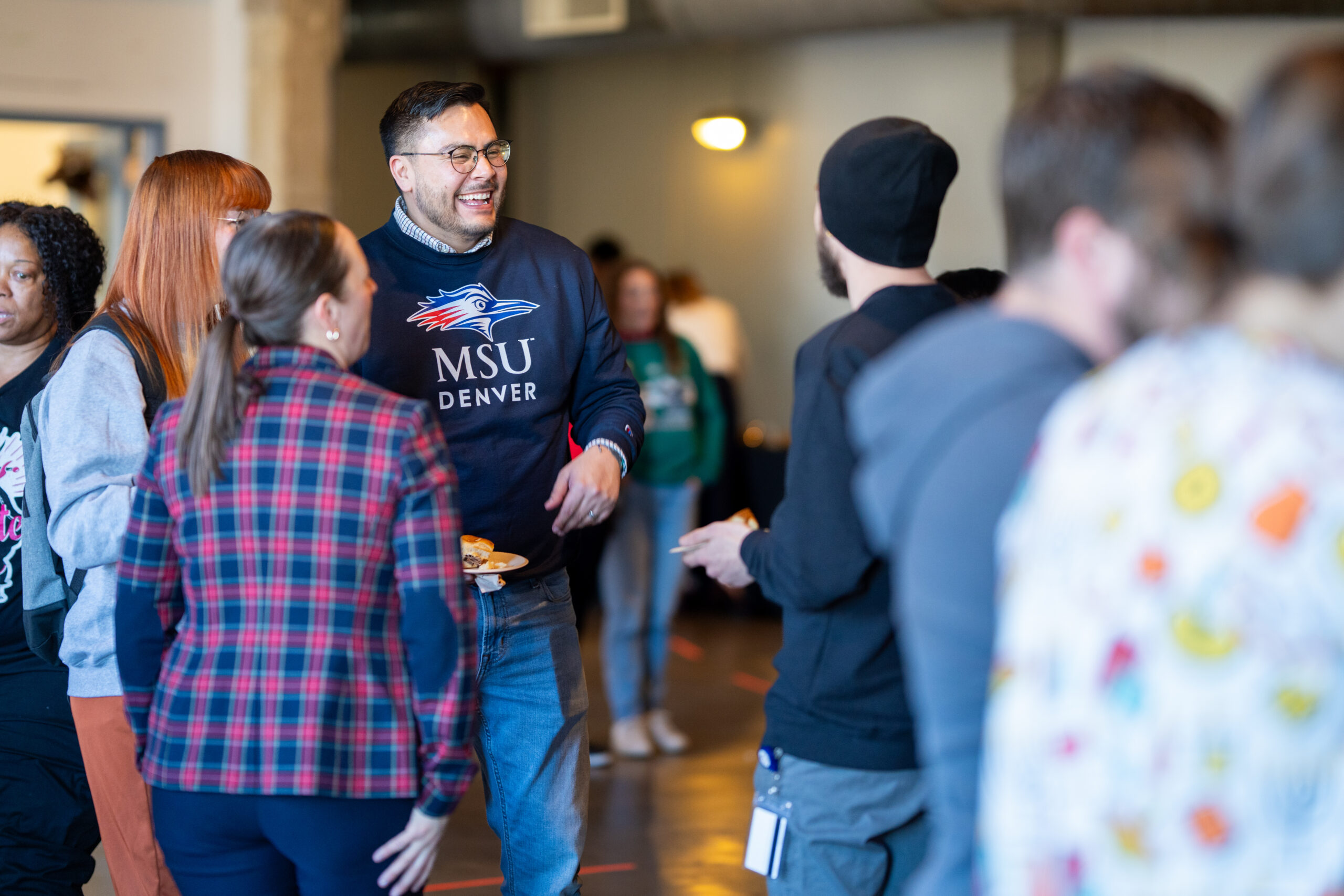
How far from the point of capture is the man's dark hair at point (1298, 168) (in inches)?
37.4

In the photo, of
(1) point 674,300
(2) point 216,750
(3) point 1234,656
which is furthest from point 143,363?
(1) point 674,300

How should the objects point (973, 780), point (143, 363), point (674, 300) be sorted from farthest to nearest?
point (674, 300) → point (143, 363) → point (973, 780)

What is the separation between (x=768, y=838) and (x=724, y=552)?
0.39 meters

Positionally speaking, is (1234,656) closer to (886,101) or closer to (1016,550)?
(1016,550)

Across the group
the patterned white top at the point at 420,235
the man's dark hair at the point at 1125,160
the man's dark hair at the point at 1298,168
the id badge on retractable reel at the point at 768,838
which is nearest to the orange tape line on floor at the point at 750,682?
the patterned white top at the point at 420,235

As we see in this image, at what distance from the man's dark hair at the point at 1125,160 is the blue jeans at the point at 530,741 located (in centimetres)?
133

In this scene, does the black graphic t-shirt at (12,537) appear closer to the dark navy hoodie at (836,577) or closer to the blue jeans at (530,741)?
the blue jeans at (530,741)

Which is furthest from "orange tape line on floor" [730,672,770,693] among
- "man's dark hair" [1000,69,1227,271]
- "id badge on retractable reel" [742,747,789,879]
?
"man's dark hair" [1000,69,1227,271]

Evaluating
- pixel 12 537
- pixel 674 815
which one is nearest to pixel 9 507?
pixel 12 537

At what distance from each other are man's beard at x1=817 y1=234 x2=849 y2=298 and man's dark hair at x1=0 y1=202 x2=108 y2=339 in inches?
57.5

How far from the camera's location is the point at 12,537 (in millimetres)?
2283

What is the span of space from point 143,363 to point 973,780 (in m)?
1.43

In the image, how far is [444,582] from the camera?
1.55 metres

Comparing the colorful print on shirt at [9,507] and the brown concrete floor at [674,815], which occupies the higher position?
the colorful print on shirt at [9,507]
